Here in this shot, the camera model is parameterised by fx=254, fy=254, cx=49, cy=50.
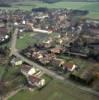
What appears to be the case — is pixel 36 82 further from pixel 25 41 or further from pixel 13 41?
pixel 13 41

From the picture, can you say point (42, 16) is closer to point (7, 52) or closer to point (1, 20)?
point (1, 20)

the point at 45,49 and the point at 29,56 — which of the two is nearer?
the point at 29,56

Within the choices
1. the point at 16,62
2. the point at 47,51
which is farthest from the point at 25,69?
the point at 47,51

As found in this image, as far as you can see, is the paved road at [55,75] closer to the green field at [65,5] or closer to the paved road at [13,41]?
the paved road at [13,41]

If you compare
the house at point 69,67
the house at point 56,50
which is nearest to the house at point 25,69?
the house at point 69,67

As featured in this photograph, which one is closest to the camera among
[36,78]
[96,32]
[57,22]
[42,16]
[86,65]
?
[36,78]

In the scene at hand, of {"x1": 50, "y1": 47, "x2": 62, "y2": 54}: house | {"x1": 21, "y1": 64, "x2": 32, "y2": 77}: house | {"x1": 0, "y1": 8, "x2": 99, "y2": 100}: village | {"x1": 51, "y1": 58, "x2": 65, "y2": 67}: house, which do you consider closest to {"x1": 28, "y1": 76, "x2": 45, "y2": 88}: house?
{"x1": 0, "y1": 8, "x2": 99, "y2": 100}: village

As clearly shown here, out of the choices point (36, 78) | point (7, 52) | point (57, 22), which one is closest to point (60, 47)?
point (7, 52)
